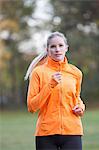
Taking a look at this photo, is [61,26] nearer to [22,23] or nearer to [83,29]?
[83,29]

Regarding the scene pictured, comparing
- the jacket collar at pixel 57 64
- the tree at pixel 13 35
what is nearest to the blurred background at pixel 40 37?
the tree at pixel 13 35

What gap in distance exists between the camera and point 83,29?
114 feet

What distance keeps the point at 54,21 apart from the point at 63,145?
3135cm

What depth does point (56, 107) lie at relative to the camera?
415 centimetres

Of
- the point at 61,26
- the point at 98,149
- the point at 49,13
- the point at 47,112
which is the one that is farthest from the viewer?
the point at 49,13

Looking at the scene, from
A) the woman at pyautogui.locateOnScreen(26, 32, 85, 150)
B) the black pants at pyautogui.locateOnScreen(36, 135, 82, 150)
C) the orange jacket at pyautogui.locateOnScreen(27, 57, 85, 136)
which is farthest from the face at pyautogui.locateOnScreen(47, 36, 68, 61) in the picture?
the black pants at pyautogui.locateOnScreen(36, 135, 82, 150)

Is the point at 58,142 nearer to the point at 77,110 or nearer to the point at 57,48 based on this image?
the point at 77,110

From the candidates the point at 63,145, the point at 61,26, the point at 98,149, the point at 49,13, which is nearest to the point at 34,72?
the point at 63,145

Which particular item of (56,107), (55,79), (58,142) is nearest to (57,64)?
(55,79)

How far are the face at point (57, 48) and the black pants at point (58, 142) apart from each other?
2.14ft

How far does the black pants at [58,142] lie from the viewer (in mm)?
4129

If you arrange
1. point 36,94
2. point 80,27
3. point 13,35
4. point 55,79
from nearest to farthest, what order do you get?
point 55,79 < point 36,94 < point 80,27 < point 13,35

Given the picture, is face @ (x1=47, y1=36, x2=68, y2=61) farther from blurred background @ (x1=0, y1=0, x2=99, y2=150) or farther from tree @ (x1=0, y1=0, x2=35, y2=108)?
tree @ (x1=0, y1=0, x2=35, y2=108)

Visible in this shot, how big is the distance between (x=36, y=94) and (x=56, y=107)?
0.65ft
